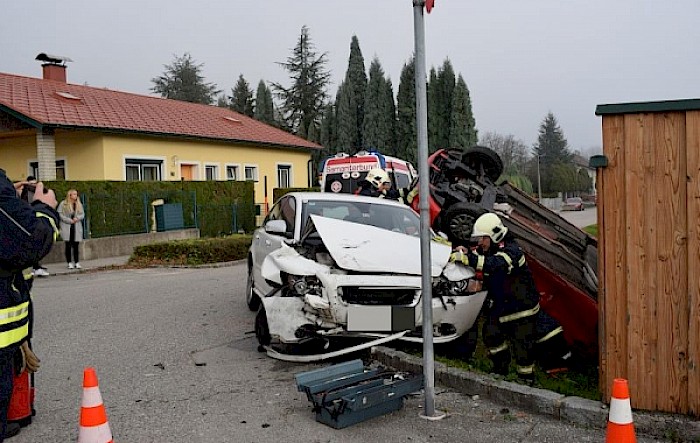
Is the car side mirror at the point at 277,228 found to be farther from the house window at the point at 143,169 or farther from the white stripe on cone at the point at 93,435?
the house window at the point at 143,169

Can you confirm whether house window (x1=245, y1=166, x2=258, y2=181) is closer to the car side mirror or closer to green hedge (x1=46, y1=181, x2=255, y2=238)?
green hedge (x1=46, y1=181, x2=255, y2=238)

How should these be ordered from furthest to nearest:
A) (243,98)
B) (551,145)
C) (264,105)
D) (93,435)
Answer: (551,145) < (243,98) < (264,105) < (93,435)

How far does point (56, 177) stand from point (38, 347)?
16.2m

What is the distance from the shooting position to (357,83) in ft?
161

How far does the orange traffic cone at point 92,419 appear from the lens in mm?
3512

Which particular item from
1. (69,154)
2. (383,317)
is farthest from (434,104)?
(383,317)

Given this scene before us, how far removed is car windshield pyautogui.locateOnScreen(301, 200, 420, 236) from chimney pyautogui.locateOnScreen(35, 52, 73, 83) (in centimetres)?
2324

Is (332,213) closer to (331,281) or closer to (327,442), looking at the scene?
(331,281)

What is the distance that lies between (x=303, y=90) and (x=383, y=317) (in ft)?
172

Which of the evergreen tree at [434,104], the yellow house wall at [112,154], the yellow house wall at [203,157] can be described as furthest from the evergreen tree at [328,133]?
the yellow house wall at [112,154]

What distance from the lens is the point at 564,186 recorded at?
70562 mm

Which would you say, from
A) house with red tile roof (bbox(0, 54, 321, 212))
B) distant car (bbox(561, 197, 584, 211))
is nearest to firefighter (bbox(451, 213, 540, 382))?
house with red tile roof (bbox(0, 54, 321, 212))

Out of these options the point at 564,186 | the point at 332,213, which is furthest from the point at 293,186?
the point at 564,186

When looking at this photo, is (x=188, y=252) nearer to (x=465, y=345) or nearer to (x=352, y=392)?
(x=465, y=345)
